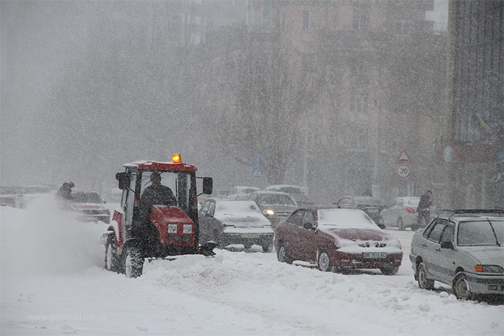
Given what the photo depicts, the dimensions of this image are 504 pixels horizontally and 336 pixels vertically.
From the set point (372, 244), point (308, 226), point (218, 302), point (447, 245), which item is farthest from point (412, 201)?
point (218, 302)

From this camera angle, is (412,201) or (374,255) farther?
(412,201)

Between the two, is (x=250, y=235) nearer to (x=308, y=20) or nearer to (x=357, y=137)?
(x=357, y=137)

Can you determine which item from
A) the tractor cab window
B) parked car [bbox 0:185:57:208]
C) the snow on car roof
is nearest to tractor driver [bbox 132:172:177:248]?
the tractor cab window

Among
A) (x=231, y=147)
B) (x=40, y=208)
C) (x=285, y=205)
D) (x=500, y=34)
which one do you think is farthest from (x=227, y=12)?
(x=40, y=208)

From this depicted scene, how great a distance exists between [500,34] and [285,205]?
49.0ft

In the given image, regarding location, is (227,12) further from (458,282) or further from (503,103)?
(458,282)

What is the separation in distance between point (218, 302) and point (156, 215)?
2917 mm

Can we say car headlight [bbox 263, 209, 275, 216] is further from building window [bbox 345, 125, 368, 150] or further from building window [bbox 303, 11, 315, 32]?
building window [bbox 303, 11, 315, 32]

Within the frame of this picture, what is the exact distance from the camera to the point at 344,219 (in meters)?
17.0

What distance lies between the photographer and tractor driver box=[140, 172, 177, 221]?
1380cm

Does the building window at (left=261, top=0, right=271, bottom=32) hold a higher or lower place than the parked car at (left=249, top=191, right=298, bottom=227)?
higher

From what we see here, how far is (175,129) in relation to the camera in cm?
5709

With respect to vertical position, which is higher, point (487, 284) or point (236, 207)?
point (236, 207)

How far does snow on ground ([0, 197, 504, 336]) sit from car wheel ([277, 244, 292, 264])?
219cm
